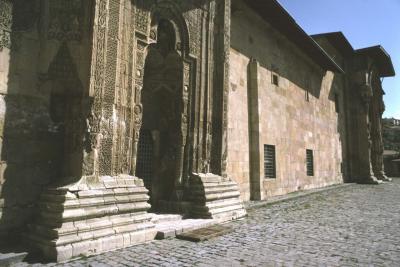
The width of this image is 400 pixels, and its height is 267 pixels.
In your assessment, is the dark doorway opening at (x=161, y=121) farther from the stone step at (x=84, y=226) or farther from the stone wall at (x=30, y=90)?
the stone wall at (x=30, y=90)

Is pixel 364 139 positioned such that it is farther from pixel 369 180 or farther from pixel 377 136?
pixel 377 136

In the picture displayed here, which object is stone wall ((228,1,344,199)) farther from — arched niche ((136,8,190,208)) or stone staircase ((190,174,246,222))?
arched niche ((136,8,190,208))

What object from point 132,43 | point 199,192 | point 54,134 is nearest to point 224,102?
point 199,192

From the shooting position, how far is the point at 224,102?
732 cm

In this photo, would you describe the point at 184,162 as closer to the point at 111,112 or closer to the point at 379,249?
the point at 111,112

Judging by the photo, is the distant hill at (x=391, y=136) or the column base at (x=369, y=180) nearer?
the column base at (x=369, y=180)

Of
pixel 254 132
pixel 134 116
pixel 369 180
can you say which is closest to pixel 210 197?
pixel 134 116

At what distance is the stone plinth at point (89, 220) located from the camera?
379cm

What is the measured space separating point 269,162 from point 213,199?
4747 mm

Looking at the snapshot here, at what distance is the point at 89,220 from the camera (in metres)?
4.12

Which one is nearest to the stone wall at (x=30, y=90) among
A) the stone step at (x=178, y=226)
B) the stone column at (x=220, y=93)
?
the stone step at (x=178, y=226)

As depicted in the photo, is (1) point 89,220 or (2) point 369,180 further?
(2) point 369,180

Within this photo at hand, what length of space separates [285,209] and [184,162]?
315 cm

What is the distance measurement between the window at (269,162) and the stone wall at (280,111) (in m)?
0.20
